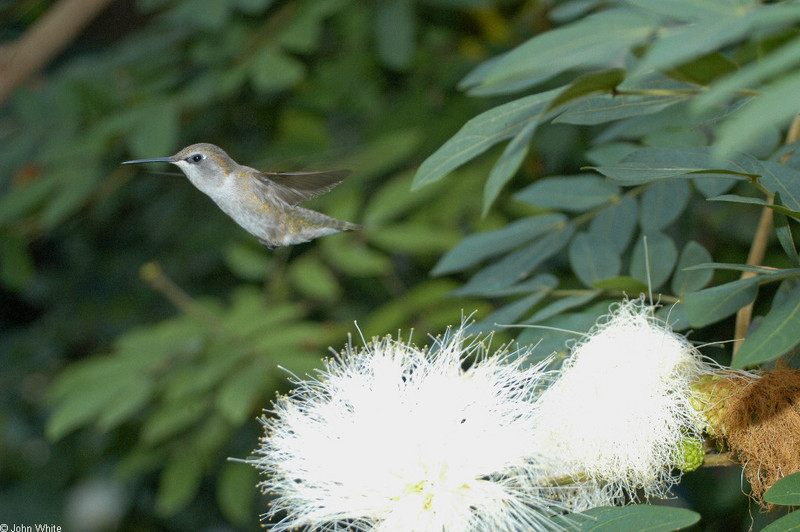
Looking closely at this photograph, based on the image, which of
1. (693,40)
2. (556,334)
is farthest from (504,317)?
(693,40)

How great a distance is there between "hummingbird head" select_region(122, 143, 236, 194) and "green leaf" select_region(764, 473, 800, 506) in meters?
0.71

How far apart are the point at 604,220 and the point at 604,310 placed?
30 cm

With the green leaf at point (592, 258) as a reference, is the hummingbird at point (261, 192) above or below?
above

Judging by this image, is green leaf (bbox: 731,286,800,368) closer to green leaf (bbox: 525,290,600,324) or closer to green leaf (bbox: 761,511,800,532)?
green leaf (bbox: 761,511,800,532)

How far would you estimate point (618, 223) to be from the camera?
138 cm

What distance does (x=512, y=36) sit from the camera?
8.81 feet

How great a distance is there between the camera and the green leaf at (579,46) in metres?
0.57

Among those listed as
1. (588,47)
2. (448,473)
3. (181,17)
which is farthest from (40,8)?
(588,47)

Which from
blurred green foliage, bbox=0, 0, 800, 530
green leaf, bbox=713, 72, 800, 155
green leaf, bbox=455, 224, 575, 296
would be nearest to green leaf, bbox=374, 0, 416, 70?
blurred green foliage, bbox=0, 0, 800, 530

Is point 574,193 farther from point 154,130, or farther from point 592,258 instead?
point 154,130

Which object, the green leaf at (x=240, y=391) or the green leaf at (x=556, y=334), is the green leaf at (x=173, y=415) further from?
the green leaf at (x=556, y=334)

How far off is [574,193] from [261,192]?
2.09 feet

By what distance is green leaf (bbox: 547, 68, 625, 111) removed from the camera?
0.64 m

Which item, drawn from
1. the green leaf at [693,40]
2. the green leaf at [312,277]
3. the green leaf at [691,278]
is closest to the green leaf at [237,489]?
the green leaf at [312,277]
